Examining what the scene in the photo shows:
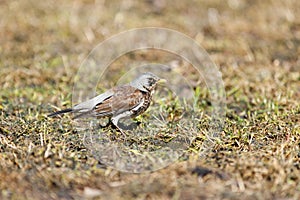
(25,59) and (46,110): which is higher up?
(25,59)

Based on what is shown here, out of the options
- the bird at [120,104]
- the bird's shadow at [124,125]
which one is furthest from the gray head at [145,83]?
the bird's shadow at [124,125]

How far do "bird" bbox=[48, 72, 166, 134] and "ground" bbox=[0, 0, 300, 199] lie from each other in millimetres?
274

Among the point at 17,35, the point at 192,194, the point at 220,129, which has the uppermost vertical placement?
the point at 17,35

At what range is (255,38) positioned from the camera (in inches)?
305

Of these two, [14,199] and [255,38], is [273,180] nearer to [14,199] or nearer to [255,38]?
[14,199]

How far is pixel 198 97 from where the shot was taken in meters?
5.68

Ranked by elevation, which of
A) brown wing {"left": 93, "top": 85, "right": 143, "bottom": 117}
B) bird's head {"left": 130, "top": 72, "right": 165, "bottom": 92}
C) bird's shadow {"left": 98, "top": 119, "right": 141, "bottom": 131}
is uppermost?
bird's head {"left": 130, "top": 72, "right": 165, "bottom": 92}

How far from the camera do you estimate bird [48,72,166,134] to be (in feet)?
14.6

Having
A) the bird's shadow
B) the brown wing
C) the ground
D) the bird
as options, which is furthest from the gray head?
the ground

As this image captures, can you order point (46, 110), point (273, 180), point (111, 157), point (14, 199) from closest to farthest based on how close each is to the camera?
point (14, 199)
point (273, 180)
point (111, 157)
point (46, 110)

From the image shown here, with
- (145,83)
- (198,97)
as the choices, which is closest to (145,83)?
(145,83)

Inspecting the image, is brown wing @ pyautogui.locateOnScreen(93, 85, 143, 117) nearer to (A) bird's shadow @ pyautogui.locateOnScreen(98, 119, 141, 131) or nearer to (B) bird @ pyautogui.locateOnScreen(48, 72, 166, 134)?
(B) bird @ pyautogui.locateOnScreen(48, 72, 166, 134)

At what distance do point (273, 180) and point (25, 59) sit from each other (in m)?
4.11

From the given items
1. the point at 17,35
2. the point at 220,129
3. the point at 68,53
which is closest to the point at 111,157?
the point at 220,129
